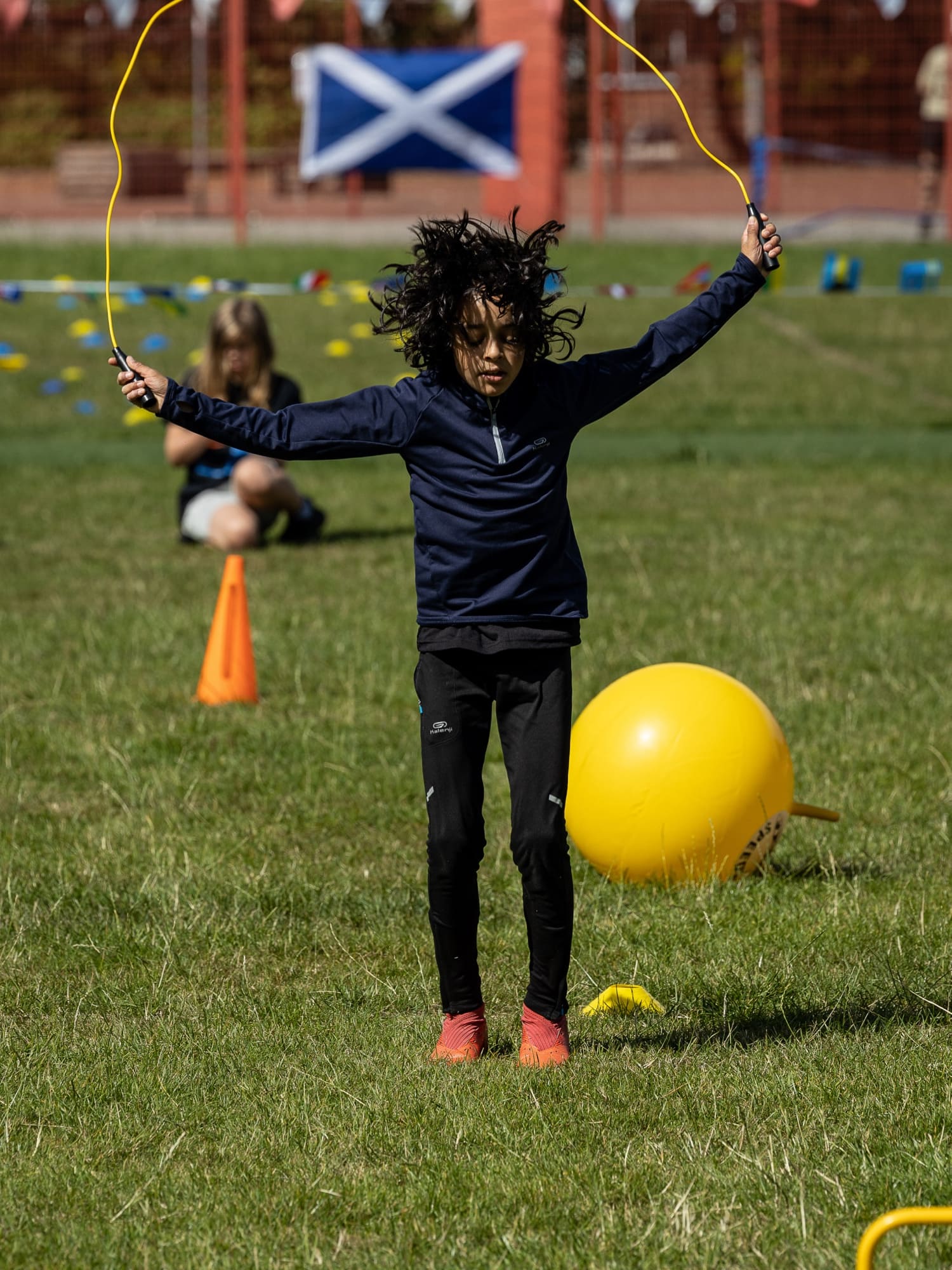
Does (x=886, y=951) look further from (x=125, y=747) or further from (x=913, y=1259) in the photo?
(x=125, y=747)

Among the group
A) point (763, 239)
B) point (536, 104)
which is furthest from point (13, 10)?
point (763, 239)

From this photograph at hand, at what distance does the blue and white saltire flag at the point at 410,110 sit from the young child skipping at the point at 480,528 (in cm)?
2006

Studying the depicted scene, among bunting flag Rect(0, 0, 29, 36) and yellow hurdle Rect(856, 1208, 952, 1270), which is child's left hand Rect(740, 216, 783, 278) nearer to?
yellow hurdle Rect(856, 1208, 952, 1270)

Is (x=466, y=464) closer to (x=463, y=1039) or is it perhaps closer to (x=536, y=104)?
(x=463, y=1039)

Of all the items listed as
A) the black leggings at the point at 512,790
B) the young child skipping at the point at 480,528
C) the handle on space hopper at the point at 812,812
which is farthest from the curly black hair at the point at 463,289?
the handle on space hopper at the point at 812,812

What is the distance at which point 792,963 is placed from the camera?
498 centimetres

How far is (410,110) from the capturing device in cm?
2369

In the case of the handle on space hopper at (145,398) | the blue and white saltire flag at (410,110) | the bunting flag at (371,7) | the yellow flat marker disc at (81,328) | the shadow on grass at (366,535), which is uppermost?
the bunting flag at (371,7)

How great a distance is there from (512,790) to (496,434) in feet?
2.73

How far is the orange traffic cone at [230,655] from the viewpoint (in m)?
7.61

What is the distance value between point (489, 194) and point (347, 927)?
77.5ft

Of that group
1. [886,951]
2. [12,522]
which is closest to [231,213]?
[12,522]

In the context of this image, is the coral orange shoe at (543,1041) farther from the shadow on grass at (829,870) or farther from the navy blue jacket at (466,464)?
the shadow on grass at (829,870)

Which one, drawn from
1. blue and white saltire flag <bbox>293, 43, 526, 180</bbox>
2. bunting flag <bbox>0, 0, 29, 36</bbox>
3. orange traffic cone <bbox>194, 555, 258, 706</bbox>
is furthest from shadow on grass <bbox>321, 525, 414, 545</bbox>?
bunting flag <bbox>0, 0, 29, 36</bbox>
